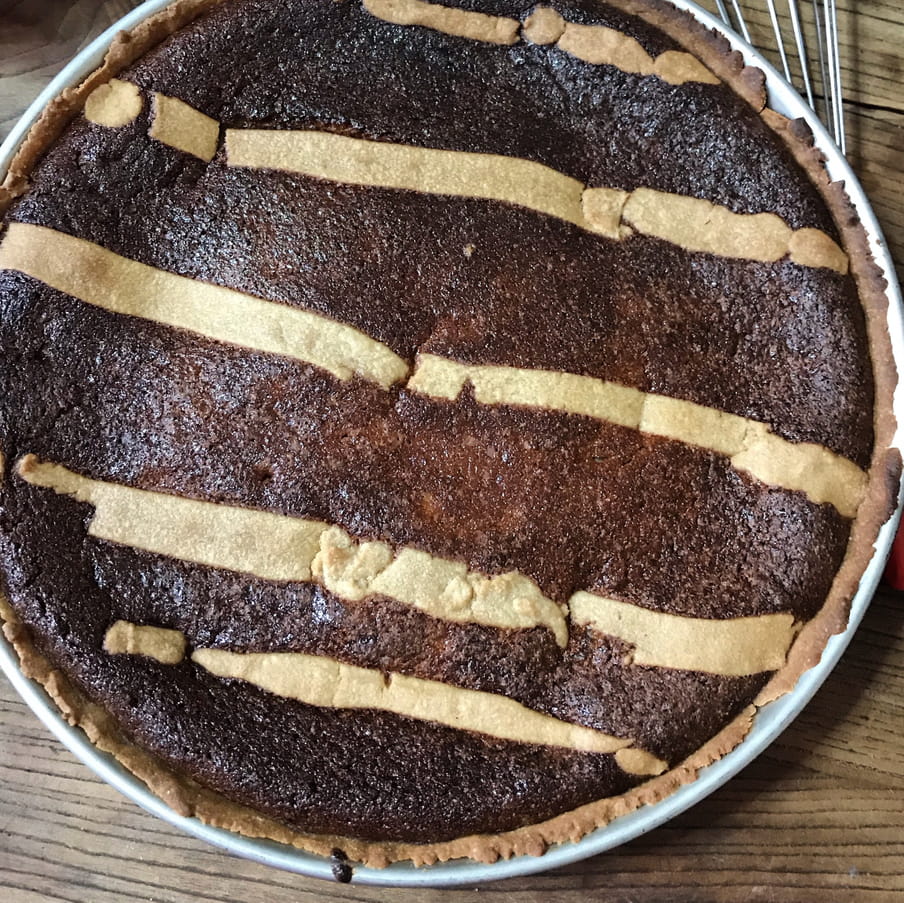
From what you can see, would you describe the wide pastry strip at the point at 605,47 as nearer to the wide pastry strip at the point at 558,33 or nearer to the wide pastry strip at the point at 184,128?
the wide pastry strip at the point at 558,33

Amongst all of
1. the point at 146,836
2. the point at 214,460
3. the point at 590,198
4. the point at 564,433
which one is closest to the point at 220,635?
the point at 214,460

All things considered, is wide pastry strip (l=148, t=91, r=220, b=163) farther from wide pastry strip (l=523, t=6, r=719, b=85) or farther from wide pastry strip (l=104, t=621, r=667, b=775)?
wide pastry strip (l=104, t=621, r=667, b=775)

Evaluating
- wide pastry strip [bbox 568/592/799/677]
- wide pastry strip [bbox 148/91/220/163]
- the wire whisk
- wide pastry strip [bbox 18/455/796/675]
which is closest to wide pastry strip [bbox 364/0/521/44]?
wide pastry strip [bbox 148/91/220/163]

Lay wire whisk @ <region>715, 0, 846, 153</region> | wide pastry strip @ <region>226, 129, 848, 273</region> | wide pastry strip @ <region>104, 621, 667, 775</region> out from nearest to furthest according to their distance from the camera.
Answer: wide pastry strip @ <region>104, 621, 667, 775</region> < wide pastry strip @ <region>226, 129, 848, 273</region> < wire whisk @ <region>715, 0, 846, 153</region>

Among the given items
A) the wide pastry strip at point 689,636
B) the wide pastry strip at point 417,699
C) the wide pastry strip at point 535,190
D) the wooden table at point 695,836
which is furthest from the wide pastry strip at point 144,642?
the wide pastry strip at point 535,190

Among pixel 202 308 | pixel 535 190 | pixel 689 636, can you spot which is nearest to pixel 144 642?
pixel 202 308

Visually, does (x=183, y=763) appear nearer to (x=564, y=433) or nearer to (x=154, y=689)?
(x=154, y=689)
